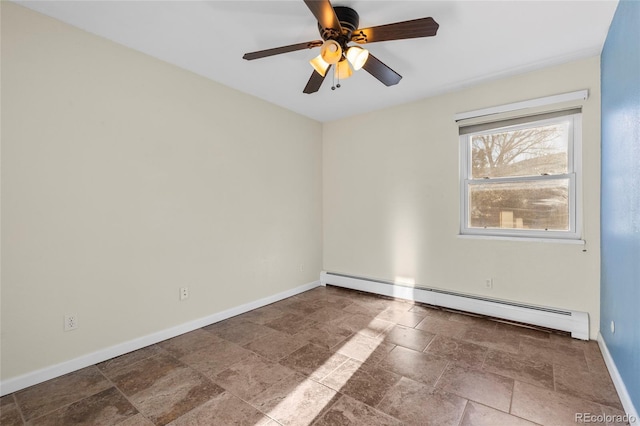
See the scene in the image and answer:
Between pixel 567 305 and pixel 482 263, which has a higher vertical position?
pixel 482 263

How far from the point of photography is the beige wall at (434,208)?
260cm

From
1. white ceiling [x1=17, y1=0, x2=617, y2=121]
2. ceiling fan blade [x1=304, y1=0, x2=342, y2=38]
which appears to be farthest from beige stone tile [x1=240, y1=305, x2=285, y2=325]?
ceiling fan blade [x1=304, y1=0, x2=342, y2=38]

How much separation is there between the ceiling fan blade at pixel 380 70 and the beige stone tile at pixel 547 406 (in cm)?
241

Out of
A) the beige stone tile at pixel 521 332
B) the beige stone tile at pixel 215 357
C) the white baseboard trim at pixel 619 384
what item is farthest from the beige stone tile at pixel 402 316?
the beige stone tile at pixel 215 357

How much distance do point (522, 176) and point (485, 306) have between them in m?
1.44

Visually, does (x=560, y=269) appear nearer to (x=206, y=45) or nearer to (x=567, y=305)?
(x=567, y=305)

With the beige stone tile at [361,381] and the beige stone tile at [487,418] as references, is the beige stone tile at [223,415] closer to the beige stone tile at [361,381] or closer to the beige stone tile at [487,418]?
the beige stone tile at [361,381]

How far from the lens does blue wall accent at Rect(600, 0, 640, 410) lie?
154 centimetres

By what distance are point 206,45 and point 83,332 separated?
2.51 m

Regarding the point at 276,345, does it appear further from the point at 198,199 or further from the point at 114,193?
the point at 114,193

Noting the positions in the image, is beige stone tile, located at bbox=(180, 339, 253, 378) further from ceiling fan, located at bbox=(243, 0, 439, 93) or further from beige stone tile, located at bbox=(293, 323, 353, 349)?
ceiling fan, located at bbox=(243, 0, 439, 93)

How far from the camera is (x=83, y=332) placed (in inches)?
86.0

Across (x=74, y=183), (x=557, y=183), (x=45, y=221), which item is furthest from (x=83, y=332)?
(x=557, y=183)

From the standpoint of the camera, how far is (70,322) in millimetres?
2125
